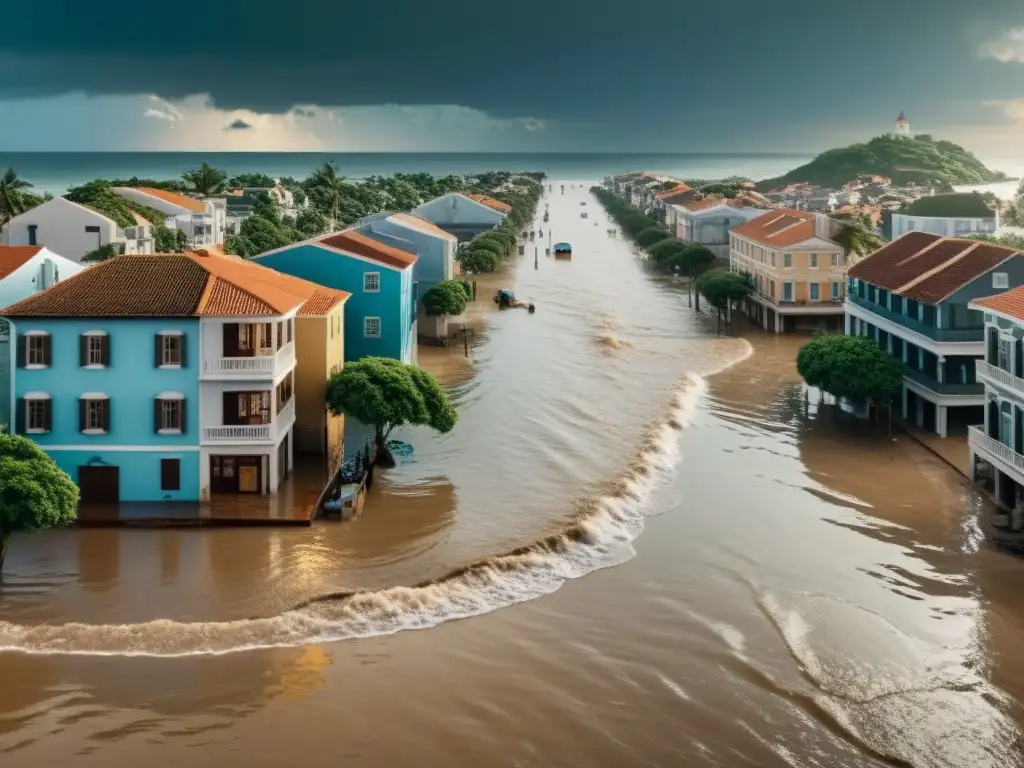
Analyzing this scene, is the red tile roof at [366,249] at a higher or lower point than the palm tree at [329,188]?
lower

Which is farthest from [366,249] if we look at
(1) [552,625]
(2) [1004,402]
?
(1) [552,625]

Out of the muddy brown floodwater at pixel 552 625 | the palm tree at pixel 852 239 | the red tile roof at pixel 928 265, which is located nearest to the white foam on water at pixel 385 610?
the muddy brown floodwater at pixel 552 625

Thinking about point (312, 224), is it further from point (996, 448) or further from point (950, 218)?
point (996, 448)

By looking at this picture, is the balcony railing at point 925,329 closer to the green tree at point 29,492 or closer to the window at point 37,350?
the window at point 37,350

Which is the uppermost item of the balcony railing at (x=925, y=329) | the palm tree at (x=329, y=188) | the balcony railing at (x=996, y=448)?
the palm tree at (x=329, y=188)

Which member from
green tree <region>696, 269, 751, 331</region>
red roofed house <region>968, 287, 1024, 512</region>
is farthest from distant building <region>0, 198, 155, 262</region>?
red roofed house <region>968, 287, 1024, 512</region>

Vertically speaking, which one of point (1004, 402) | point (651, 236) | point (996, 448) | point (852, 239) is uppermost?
point (651, 236)

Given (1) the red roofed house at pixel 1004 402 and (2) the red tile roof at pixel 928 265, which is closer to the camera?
(1) the red roofed house at pixel 1004 402
